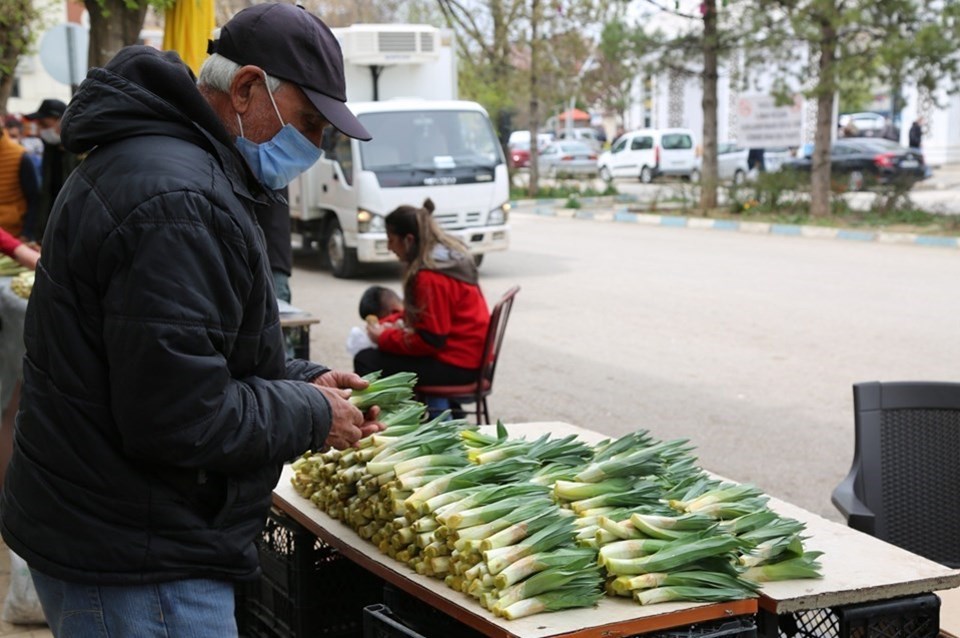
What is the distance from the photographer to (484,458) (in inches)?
131

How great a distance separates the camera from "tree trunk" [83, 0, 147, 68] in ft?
25.6

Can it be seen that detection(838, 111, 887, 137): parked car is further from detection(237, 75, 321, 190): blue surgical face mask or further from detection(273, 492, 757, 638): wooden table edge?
detection(237, 75, 321, 190): blue surgical face mask

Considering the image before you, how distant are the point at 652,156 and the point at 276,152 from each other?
1566 inches

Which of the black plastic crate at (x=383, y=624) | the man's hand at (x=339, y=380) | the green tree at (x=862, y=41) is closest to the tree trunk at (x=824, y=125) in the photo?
A: the green tree at (x=862, y=41)

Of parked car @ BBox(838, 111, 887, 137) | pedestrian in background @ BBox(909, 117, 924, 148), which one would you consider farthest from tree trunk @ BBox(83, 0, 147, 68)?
parked car @ BBox(838, 111, 887, 137)

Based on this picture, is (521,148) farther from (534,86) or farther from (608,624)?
(608,624)

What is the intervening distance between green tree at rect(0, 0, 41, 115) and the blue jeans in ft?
32.9

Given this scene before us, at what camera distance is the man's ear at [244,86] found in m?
2.36

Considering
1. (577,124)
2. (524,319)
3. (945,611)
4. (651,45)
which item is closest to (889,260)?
(524,319)

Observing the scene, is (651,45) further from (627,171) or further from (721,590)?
(721,590)

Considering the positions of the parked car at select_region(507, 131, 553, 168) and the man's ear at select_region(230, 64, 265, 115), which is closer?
the man's ear at select_region(230, 64, 265, 115)

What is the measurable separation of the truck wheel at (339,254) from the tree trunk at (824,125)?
9851mm

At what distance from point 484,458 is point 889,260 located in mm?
15344

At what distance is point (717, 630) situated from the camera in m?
2.70
